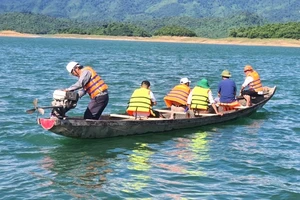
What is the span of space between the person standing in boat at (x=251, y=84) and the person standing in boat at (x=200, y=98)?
3.66 metres

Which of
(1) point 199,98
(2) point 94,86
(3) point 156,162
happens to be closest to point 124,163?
(3) point 156,162

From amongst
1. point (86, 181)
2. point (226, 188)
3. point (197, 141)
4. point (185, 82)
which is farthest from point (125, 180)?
point (185, 82)

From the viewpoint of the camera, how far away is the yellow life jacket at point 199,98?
59.3 ft

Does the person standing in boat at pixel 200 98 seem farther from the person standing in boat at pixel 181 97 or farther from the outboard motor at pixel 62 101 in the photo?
the outboard motor at pixel 62 101

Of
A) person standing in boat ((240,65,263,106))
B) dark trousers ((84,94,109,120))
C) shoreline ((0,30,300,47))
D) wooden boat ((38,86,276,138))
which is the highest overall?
shoreline ((0,30,300,47))

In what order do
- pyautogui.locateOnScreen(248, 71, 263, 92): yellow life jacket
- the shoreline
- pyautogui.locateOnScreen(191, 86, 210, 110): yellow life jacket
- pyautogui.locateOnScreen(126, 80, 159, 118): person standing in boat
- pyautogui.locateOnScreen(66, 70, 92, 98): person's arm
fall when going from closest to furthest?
pyautogui.locateOnScreen(66, 70, 92, 98): person's arm, pyautogui.locateOnScreen(126, 80, 159, 118): person standing in boat, pyautogui.locateOnScreen(191, 86, 210, 110): yellow life jacket, pyautogui.locateOnScreen(248, 71, 263, 92): yellow life jacket, the shoreline

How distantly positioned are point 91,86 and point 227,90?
663 cm

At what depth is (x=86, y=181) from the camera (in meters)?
11.7

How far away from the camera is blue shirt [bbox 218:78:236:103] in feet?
63.5

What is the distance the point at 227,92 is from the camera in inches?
771

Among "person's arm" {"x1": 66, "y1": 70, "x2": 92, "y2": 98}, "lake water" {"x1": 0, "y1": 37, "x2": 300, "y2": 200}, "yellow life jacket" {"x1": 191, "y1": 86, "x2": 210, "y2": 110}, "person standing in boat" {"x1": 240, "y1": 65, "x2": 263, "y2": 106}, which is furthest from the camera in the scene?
"person standing in boat" {"x1": 240, "y1": 65, "x2": 263, "y2": 106}

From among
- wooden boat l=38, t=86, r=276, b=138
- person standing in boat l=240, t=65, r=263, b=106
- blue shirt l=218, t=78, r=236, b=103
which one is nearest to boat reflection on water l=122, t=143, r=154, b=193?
wooden boat l=38, t=86, r=276, b=138

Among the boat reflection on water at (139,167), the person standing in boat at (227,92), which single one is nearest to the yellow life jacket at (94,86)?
the boat reflection on water at (139,167)

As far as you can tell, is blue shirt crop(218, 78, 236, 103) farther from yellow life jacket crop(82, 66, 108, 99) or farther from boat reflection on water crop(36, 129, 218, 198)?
yellow life jacket crop(82, 66, 108, 99)
